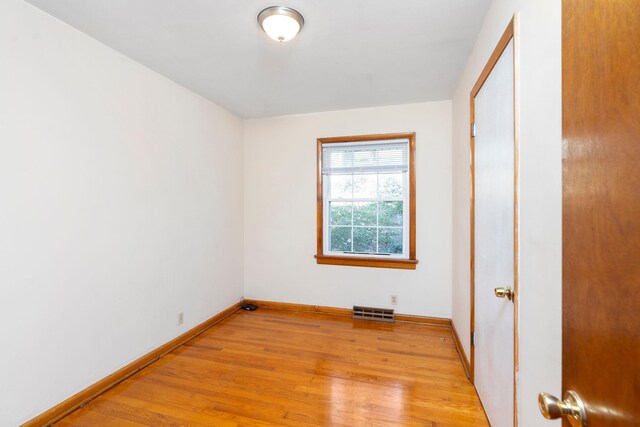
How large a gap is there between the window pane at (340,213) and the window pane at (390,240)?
0.43m

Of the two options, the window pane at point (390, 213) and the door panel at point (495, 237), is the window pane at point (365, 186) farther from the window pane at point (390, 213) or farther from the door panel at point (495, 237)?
the door panel at point (495, 237)

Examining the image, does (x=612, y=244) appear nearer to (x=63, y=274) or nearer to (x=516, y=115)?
(x=516, y=115)

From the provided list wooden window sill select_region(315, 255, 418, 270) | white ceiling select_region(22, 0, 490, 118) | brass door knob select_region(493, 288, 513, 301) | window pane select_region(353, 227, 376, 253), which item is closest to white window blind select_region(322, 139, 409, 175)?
white ceiling select_region(22, 0, 490, 118)

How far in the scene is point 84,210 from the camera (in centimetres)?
193

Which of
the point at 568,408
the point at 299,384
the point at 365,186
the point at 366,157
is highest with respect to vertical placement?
the point at 366,157

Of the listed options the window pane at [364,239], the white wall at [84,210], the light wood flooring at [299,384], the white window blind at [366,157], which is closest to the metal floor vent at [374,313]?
the light wood flooring at [299,384]

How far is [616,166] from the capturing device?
476mm

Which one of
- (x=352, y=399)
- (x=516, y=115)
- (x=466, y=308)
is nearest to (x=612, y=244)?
(x=516, y=115)

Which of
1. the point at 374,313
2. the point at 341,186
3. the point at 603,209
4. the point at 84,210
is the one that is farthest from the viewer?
the point at 341,186

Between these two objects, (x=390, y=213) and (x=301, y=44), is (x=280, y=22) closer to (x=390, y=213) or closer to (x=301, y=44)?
(x=301, y=44)

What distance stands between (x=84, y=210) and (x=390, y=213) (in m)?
2.84

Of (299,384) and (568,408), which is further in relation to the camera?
(299,384)

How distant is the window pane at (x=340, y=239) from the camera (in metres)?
3.55

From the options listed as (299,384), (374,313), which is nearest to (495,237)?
(299,384)
